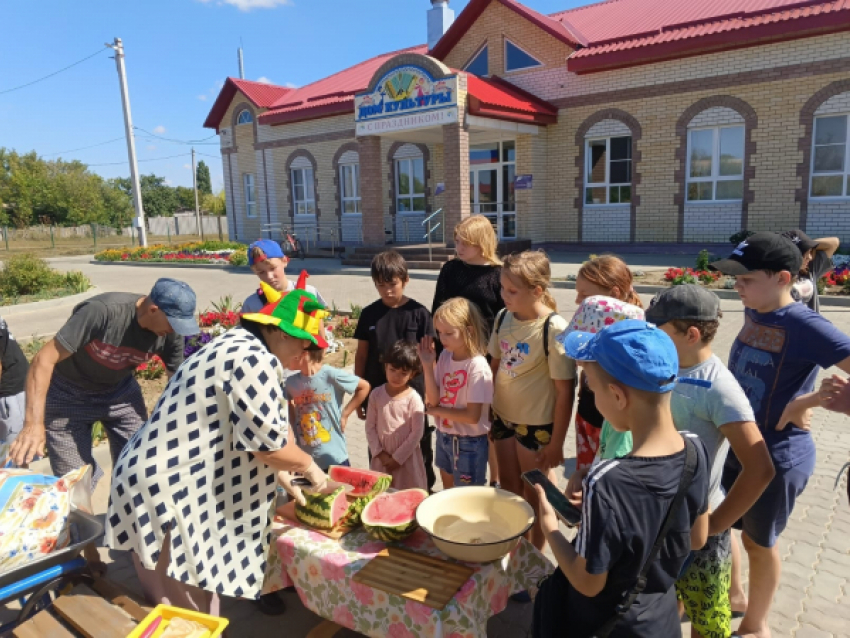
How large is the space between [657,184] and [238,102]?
61.1 ft

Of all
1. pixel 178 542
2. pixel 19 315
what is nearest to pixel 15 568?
pixel 178 542

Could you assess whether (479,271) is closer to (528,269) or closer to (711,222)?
(528,269)

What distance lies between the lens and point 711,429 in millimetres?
2350

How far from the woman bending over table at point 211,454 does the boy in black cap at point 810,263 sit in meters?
2.85

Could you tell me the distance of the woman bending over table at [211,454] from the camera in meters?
2.32

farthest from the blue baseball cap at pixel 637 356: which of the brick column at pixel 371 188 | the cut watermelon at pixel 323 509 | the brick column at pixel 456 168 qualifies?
the brick column at pixel 371 188

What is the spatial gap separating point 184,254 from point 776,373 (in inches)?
936

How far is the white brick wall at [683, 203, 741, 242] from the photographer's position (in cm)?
1642

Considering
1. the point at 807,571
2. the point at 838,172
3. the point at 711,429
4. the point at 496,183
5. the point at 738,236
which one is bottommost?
the point at 807,571

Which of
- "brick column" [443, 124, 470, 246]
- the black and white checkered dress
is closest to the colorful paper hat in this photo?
the black and white checkered dress

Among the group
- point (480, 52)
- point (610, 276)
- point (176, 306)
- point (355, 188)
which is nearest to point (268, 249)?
point (176, 306)

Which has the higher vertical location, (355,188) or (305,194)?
(355,188)

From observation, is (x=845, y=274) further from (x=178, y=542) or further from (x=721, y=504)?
(x=178, y=542)

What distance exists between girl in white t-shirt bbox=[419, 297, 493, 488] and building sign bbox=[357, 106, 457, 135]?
13.6 meters
